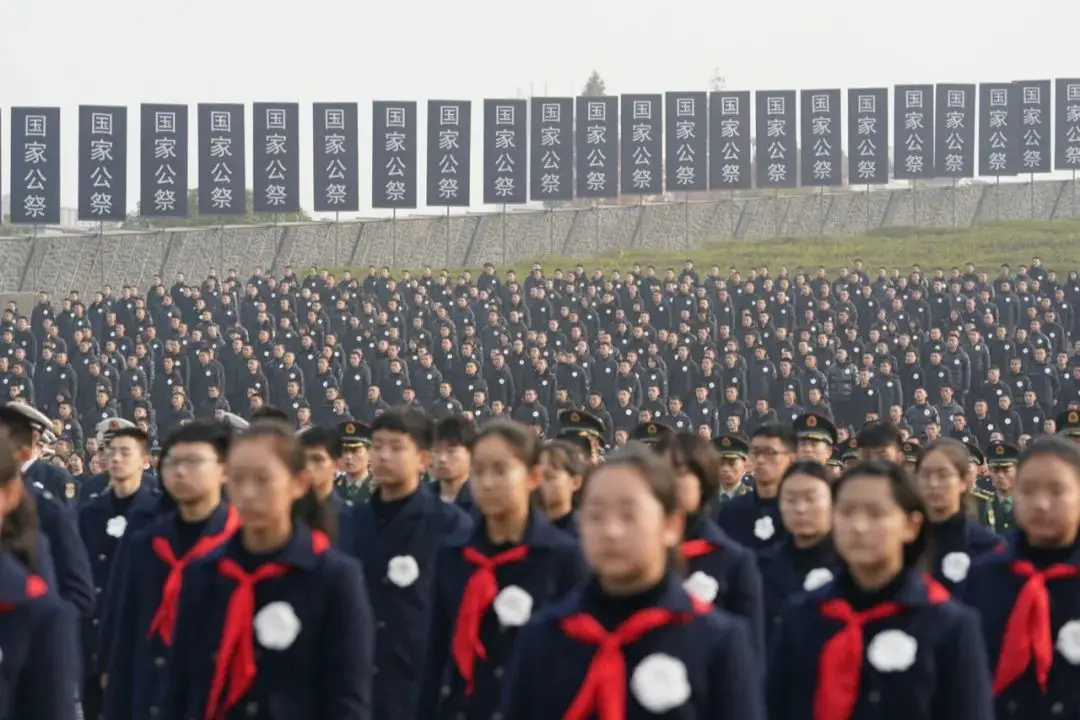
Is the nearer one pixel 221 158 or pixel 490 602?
pixel 490 602

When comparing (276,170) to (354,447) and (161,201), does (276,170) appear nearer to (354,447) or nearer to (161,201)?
(161,201)

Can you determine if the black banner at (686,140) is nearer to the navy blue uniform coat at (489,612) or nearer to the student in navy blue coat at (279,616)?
the navy blue uniform coat at (489,612)

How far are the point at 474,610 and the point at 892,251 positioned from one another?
3794 centimetres

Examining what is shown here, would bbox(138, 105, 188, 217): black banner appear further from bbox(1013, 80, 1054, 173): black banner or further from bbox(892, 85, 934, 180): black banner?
bbox(1013, 80, 1054, 173): black banner

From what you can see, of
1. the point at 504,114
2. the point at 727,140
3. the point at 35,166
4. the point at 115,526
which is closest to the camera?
the point at 115,526

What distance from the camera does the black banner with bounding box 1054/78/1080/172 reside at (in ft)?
127

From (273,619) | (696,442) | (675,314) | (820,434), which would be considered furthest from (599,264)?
(273,619)

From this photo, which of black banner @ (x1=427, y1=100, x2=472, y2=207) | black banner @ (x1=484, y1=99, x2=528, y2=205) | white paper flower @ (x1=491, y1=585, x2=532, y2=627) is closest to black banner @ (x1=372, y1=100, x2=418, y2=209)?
black banner @ (x1=427, y1=100, x2=472, y2=207)

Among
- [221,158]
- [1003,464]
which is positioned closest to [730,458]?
[1003,464]

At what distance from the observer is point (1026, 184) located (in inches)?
1923

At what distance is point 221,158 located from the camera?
104 ft

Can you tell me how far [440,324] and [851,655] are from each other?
2186 cm

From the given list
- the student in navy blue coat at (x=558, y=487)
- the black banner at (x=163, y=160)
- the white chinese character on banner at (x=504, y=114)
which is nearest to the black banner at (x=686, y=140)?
the white chinese character on banner at (x=504, y=114)

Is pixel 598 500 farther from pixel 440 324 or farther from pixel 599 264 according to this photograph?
pixel 599 264
